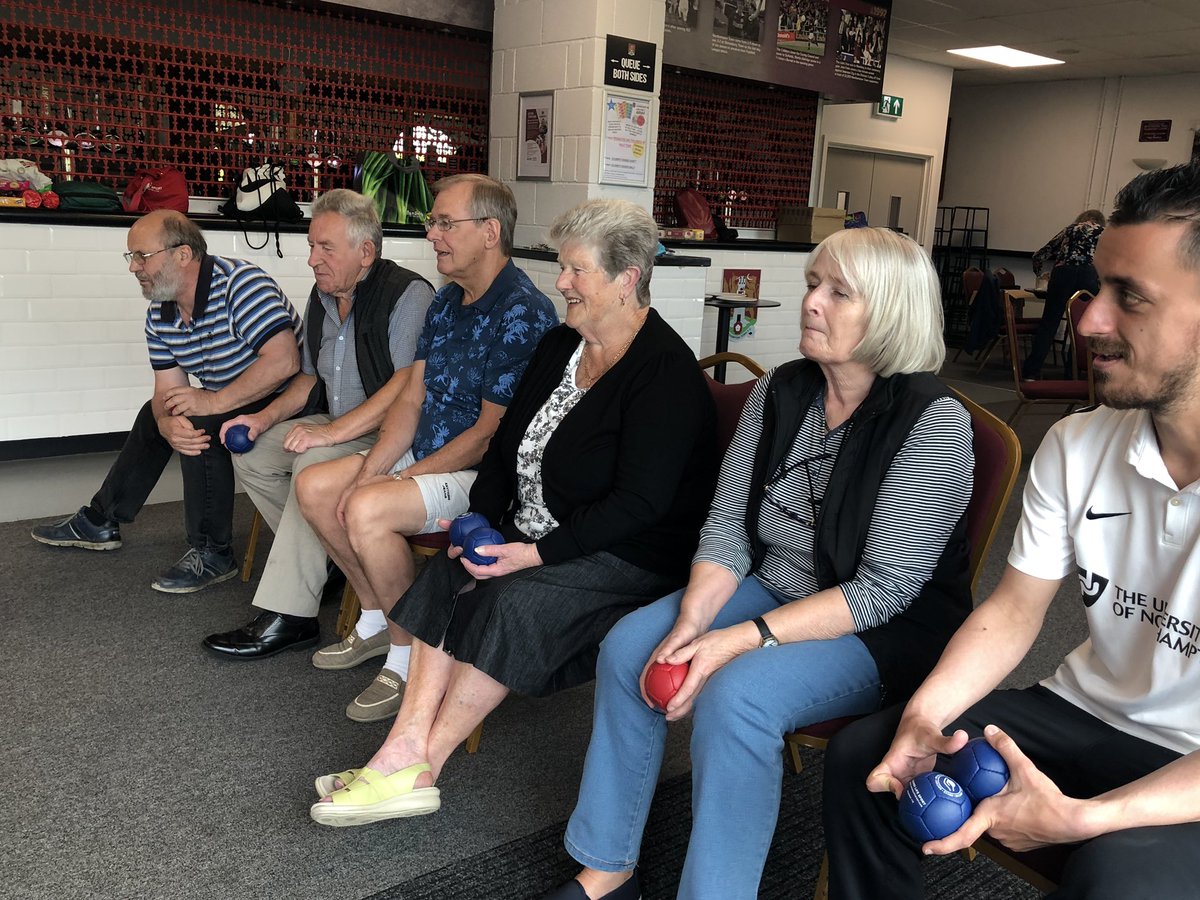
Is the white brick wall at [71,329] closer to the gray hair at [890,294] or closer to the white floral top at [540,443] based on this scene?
the white floral top at [540,443]

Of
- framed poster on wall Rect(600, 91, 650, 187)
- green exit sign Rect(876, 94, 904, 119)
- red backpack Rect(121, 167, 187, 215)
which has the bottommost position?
red backpack Rect(121, 167, 187, 215)

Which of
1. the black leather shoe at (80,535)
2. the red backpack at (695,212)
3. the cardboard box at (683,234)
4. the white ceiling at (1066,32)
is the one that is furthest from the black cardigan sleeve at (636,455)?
the white ceiling at (1066,32)

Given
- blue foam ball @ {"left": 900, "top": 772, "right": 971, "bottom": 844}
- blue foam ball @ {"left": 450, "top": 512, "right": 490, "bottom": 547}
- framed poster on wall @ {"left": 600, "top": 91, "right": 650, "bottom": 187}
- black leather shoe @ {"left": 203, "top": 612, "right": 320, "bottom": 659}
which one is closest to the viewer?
blue foam ball @ {"left": 900, "top": 772, "right": 971, "bottom": 844}

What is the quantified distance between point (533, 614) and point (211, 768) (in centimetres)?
89

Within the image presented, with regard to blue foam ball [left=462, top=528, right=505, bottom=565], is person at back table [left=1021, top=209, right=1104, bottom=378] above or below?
above

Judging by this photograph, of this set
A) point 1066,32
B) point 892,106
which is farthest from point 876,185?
point 1066,32

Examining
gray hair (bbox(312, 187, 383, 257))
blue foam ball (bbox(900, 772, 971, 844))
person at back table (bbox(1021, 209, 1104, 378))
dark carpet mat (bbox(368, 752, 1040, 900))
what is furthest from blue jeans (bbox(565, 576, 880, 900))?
person at back table (bbox(1021, 209, 1104, 378))

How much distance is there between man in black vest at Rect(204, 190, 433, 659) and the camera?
2.81 m

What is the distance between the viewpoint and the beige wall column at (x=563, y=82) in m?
5.00

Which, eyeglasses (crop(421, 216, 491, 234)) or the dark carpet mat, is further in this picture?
eyeglasses (crop(421, 216, 491, 234))

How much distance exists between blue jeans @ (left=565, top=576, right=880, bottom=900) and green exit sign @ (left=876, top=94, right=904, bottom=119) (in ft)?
28.3

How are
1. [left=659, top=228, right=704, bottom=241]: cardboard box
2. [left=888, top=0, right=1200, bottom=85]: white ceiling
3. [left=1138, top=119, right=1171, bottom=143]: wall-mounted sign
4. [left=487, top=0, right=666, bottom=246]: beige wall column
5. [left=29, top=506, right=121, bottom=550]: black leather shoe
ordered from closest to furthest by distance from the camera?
1. [left=29, top=506, right=121, bottom=550]: black leather shoe
2. [left=487, top=0, right=666, bottom=246]: beige wall column
3. [left=659, top=228, right=704, bottom=241]: cardboard box
4. [left=888, top=0, right=1200, bottom=85]: white ceiling
5. [left=1138, top=119, right=1171, bottom=143]: wall-mounted sign

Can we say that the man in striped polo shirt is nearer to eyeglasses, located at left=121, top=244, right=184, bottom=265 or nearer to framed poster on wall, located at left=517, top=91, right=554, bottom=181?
eyeglasses, located at left=121, top=244, right=184, bottom=265

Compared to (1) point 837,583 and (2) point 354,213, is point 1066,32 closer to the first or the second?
(2) point 354,213
